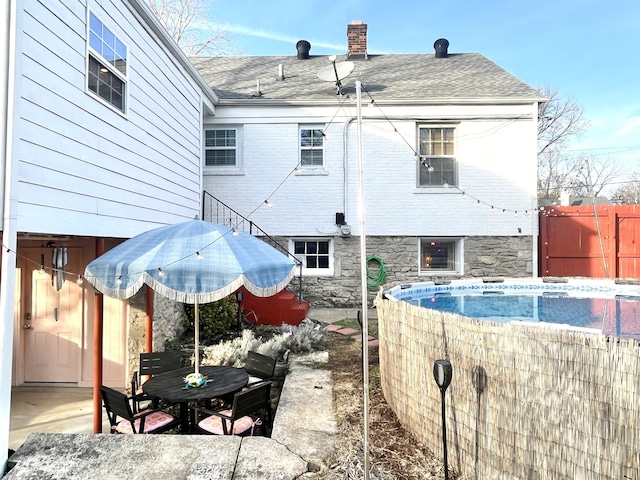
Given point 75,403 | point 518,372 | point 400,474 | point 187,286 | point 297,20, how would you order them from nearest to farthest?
point 518,372 → point 400,474 → point 187,286 → point 75,403 → point 297,20

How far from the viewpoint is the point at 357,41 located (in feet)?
42.7

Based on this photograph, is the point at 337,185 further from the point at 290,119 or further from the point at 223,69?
the point at 223,69

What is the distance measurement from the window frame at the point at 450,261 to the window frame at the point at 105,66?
780cm

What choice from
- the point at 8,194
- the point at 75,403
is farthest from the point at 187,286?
the point at 75,403

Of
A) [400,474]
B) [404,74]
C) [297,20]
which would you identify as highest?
[297,20]

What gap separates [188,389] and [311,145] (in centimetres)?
779

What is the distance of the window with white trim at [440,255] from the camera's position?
10.6 metres

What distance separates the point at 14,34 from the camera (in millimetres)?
3350

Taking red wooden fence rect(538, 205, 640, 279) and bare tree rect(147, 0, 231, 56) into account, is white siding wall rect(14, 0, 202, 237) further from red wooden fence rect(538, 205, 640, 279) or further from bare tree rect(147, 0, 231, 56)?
bare tree rect(147, 0, 231, 56)

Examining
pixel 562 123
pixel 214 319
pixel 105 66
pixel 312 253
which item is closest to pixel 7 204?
pixel 105 66

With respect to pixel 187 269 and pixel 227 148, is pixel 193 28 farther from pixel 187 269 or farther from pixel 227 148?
pixel 187 269

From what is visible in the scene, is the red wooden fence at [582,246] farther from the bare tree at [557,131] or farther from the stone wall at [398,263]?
the bare tree at [557,131]

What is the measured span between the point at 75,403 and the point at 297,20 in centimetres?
1593

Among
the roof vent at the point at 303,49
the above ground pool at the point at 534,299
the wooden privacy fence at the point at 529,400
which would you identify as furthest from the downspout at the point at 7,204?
the roof vent at the point at 303,49
